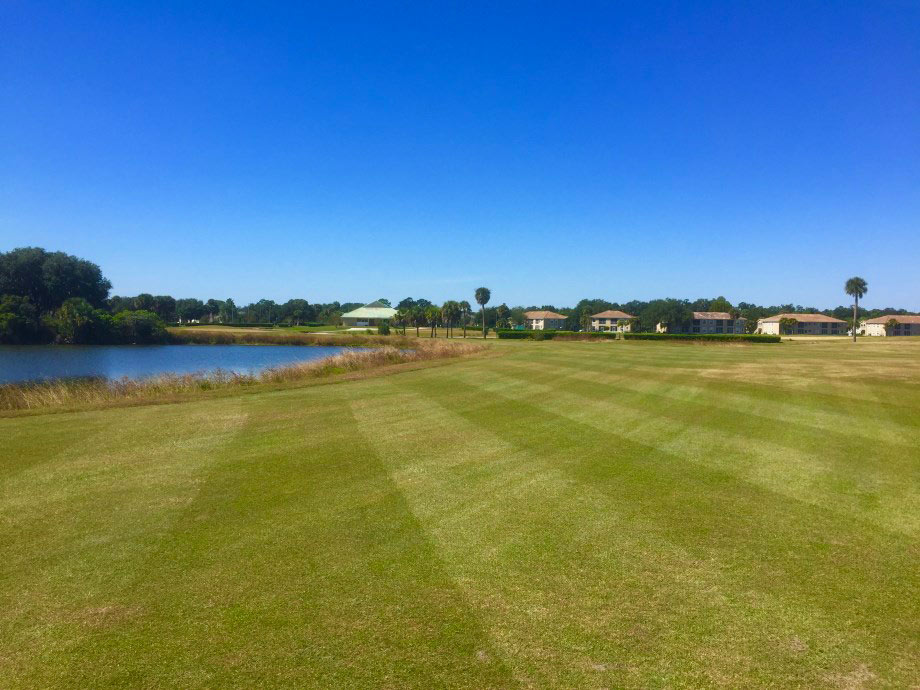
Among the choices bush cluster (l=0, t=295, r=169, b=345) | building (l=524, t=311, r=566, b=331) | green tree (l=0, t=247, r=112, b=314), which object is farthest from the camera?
building (l=524, t=311, r=566, b=331)

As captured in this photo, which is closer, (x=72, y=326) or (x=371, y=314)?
(x=72, y=326)

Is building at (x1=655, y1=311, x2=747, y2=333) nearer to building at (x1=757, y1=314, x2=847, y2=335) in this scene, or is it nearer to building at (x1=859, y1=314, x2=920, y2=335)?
building at (x1=757, y1=314, x2=847, y2=335)

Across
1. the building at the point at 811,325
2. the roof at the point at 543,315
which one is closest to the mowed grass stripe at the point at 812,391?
the building at the point at 811,325

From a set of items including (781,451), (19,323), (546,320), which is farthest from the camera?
(546,320)

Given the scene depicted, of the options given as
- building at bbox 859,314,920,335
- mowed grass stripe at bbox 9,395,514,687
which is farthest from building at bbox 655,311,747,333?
mowed grass stripe at bbox 9,395,514,687

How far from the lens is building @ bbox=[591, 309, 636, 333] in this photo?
15790 cm

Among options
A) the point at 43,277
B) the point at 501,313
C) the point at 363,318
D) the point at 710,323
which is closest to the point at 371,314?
the point at 363,318

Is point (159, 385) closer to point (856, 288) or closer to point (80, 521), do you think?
point (80, 521)

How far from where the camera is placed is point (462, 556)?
21.6 feet

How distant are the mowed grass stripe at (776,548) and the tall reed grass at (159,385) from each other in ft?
54.9

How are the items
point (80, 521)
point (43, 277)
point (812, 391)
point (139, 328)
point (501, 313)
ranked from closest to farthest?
point (80, 521), point (812, 391), point (139, 328), point (43, 277), point (501, 313)

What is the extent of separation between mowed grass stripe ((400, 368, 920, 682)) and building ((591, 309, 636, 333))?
149 meters

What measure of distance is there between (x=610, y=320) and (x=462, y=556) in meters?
170

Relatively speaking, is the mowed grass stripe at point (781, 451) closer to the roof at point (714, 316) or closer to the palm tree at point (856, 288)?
the palm tree at point (856, 288)
